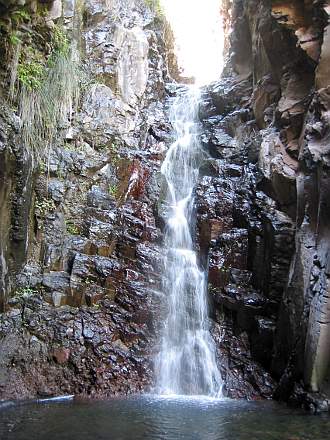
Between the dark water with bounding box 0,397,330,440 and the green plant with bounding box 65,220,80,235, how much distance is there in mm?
4893

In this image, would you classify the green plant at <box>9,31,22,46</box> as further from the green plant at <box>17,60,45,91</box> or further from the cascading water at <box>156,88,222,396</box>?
the cascading water at <box>156,88,222,396</box>

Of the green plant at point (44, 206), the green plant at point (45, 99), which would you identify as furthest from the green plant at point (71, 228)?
the green plant at point (45, 99)

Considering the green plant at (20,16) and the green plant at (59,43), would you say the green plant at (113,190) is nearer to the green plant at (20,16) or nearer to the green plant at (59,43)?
the green plant at (59,43)

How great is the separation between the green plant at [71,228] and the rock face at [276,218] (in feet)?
12.0

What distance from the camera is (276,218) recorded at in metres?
11.2

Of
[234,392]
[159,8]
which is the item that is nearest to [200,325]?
[234,392]

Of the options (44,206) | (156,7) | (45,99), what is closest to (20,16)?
(45,99)

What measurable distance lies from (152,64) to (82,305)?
12.4 metres

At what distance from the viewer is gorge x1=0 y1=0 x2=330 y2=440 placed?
28.2ft

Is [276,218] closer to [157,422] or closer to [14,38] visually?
[157,422]

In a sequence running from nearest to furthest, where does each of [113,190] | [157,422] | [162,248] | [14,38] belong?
[157,422]
[14,38]
[162,248]
[113,190]

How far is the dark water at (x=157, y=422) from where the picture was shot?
6023 mm

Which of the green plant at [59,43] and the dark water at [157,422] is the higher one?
the green plant at [59,43]

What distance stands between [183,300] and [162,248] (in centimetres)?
177
